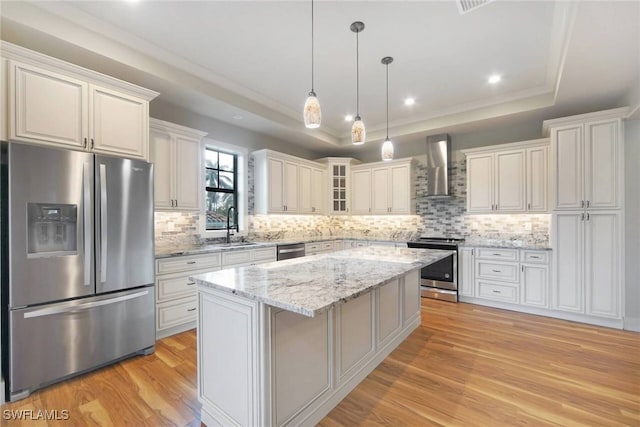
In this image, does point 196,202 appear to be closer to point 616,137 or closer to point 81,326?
point 81,326

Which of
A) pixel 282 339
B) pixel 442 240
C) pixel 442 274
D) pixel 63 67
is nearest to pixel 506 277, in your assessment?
pixel 442 274

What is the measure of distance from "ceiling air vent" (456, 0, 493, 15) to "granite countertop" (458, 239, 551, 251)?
10.1 ft

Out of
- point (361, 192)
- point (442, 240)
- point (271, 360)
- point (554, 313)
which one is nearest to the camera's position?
point (271, 360)

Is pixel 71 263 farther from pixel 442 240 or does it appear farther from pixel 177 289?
pixel 442 240

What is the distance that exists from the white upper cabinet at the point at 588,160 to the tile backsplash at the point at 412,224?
2.65 ft

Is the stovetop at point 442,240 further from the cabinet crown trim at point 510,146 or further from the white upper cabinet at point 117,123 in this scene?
the white upper cabinet at point 117,123

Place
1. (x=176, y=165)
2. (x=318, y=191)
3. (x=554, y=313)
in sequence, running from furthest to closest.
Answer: (x=318, y=191)
(x=554, y=313)
(x=176, y=165)

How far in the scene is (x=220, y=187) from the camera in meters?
4.43

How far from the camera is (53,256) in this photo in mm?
2182

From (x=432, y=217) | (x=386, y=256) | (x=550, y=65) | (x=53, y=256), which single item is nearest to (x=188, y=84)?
(x=53, y=256)

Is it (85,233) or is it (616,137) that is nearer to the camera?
(85,233)

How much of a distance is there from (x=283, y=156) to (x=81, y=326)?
344cm

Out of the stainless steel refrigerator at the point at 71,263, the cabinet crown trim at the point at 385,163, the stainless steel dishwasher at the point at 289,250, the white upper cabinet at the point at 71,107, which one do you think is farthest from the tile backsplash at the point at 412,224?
the white upper cabinet at the point at 71,107

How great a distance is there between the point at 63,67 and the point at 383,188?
15.2ft
